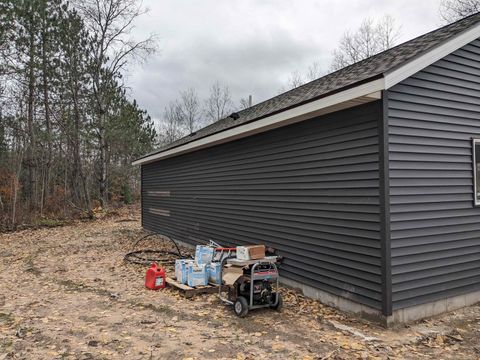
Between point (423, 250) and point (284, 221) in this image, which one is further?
point (284, 221)

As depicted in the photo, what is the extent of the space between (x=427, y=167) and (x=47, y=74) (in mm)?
18278

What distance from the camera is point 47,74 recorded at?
57.8ft

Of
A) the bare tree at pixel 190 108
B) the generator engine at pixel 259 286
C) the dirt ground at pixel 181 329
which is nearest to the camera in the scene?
the dirt ground at pixel 181 329

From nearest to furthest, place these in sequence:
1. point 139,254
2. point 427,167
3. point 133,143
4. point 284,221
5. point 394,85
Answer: point 394,85
point 427,167
point 284,221
point 139,254
point 133,143

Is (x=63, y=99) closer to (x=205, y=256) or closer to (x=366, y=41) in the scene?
(x=205, y=256)

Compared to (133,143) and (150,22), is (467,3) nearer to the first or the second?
(150,22)

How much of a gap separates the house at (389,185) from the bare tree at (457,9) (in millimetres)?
13931

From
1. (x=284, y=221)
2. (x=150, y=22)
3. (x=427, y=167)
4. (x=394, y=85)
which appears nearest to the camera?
(x=394, y=85)

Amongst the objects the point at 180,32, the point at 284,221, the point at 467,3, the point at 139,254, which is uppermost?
the point at 467,3

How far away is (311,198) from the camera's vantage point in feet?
18.4

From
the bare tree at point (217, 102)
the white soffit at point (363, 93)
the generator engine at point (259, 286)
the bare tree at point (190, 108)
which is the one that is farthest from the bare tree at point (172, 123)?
the generator engine at point (259, 286)

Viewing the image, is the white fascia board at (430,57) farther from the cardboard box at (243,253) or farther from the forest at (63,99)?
the forest at (63,99)

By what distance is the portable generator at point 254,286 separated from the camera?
4.71 m

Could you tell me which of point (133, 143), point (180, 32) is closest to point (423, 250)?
point (180, 32)
